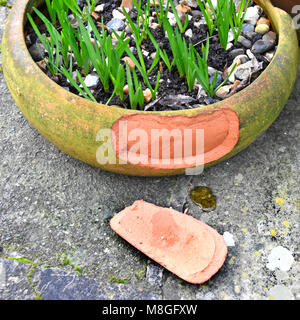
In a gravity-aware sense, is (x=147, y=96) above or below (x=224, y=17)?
Answer: below

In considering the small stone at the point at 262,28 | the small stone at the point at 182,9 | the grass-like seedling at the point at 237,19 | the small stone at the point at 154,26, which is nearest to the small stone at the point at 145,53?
the small stone at the point at 154,26

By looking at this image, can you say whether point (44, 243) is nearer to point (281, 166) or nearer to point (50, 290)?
point (50, 290)

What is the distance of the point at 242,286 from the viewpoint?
1.49m

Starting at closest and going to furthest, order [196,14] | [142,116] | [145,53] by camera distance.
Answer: [142,116], [145,53], [196,14]

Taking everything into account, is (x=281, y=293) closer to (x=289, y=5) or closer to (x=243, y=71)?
(x=243, y=71)

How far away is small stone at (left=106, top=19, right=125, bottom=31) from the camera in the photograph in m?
1.85

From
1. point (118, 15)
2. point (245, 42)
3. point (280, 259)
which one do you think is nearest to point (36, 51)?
point (118, 15)

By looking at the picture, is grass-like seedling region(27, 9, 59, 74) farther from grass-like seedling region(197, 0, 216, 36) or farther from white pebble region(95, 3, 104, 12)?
grass-like seedling region(197, 0, 216, 36)

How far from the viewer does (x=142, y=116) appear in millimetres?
1459

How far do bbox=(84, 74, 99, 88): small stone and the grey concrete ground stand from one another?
0.32 metres

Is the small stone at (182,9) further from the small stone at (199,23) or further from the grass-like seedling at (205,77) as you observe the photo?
the grass-like seedling at (205,77)

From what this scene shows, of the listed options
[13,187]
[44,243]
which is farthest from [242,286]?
[13,187]

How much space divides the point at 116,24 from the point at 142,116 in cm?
57

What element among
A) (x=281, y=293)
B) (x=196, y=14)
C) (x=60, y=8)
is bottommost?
(x=281, y=293)
